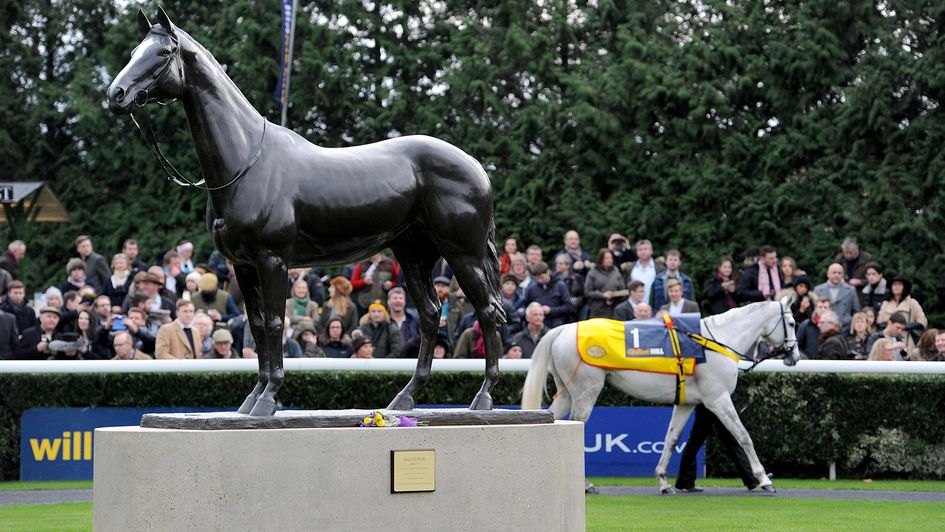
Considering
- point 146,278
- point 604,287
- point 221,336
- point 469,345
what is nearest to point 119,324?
point 146,278

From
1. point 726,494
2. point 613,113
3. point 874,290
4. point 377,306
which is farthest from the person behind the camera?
point 613,113

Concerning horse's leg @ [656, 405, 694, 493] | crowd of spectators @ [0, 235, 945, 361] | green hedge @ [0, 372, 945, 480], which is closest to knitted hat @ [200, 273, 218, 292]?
crowd of spectators @ [0, 235, 945, 361]

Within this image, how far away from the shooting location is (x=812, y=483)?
14.4 m

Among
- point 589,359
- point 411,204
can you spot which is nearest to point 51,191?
point 589,359

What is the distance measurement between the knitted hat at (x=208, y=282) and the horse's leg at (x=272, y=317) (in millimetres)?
8446

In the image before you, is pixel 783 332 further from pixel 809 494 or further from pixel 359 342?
pixel 359 342

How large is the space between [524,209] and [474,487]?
14.9m

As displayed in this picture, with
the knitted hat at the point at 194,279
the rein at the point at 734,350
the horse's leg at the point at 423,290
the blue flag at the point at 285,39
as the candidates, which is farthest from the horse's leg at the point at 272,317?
the blue flag at the point at 285,39

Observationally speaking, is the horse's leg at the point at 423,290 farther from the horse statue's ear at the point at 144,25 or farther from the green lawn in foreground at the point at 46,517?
the green lawn in foreground at the point at 46,517

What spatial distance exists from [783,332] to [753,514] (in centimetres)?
273

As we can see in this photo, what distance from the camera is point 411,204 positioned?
743 centimetres

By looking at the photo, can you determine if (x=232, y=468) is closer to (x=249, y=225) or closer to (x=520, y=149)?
(x=249, y=225)

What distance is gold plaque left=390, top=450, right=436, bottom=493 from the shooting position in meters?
6.90

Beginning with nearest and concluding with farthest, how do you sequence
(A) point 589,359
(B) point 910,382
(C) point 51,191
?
(A) point 589,359 < (B) point 910,382 < (C) point 51,191
